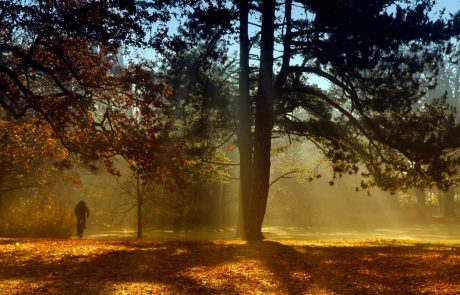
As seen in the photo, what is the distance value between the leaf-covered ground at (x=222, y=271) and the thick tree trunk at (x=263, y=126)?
4.19 meters

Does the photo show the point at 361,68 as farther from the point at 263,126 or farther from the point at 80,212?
the point at 80,212

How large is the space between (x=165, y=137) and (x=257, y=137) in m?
3.31

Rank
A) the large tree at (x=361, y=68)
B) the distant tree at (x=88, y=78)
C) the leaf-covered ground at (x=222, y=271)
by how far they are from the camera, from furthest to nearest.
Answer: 1. the large tree at (x=361, y=68)
2. the distant tree at (x=88, y=78)
3. the leaf-covered ground at (x=222, y=271)

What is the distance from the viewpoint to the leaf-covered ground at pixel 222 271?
6688 mm

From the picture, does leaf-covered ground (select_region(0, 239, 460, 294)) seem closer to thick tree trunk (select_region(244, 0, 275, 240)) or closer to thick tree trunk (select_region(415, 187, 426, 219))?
thick tree trunk (select_region(244, 0, 275, 240))

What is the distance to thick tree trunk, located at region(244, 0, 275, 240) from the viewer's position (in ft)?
48.9

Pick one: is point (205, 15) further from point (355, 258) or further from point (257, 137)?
point (355, 258)

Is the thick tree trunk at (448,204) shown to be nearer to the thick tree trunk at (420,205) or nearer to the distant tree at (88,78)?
the thick tree trunk at (420,205)

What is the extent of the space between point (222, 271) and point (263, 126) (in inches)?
304

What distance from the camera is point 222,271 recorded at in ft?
25.9

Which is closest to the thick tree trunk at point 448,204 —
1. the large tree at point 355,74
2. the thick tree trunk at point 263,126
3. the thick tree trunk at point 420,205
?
the thick tree trunk at point 420,205

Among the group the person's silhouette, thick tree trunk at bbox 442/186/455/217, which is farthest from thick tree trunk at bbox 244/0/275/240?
thick tree trunk at bbox 442/186/455/217

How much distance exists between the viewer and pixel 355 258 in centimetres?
955

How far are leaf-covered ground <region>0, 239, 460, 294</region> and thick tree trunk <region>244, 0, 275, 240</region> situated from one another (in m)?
4.19
